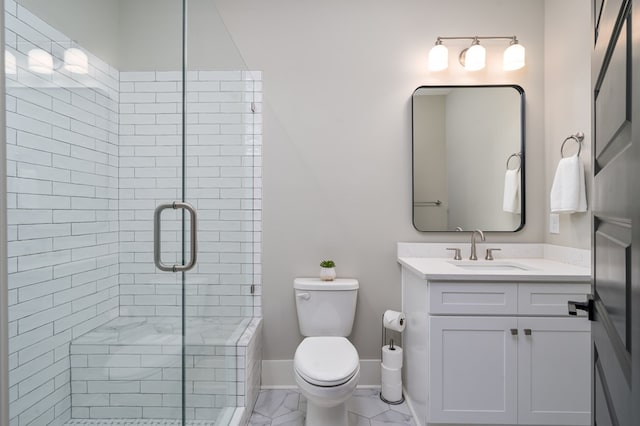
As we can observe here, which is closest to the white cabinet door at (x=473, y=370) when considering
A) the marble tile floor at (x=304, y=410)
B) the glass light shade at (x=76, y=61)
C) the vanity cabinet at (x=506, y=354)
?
the vanity cabinet at (x=506, y=354)

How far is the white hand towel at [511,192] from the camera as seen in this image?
7.11ft

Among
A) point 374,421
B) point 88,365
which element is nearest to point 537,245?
point 374,421

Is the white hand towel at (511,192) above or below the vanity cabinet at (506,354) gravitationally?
above

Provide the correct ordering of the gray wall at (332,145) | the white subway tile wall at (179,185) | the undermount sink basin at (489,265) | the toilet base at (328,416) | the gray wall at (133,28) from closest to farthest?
the gray wall at (133,28), the white subway tile wall at (179,185), the toilet base at (328,416), the undermount sink basin at (489,265), the gray wall at (332,145)

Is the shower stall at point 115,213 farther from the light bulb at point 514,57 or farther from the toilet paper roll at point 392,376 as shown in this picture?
the light bulb at point 514,57

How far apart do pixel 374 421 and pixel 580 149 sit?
1.85m

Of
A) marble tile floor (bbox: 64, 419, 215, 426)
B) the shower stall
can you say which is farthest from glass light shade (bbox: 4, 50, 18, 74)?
marble tile floor (bbox: 64, 419, 215, 426)

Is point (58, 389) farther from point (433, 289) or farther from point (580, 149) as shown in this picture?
point (580, 149)

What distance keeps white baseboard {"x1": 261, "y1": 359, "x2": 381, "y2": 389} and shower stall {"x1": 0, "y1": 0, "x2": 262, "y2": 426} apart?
0.56 meters

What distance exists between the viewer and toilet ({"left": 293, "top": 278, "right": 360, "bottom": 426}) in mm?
1501

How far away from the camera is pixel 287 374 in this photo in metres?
2.19

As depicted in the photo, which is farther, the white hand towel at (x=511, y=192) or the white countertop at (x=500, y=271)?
the white hand towel at (x=511, y=192)

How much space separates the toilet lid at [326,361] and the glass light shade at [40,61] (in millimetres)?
1419

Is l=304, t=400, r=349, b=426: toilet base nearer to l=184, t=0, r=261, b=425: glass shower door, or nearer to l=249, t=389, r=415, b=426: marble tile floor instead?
l=249, t=389, r=415, b=426: marble tile floor
